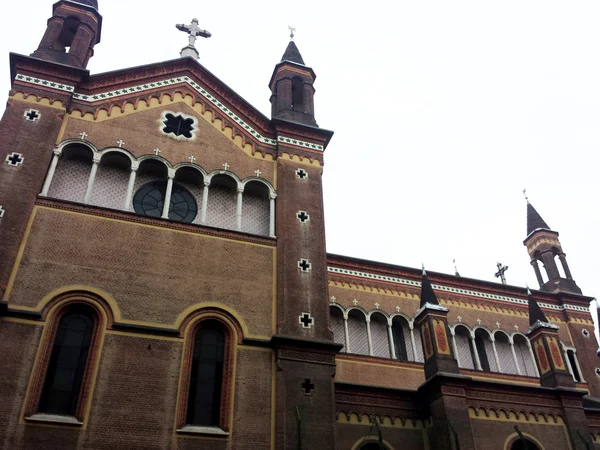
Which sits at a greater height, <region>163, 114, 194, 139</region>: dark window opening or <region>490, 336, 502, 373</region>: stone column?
<region>163, 114, 194, 139</region>: dark window opening

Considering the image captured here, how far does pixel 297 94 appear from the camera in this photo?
22828 mm

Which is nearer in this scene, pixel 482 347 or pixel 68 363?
pixel 68 363

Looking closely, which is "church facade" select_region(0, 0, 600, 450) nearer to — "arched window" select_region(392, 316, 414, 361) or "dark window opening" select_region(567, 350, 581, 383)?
"arched window" select_region(392, 316, 414, 361)

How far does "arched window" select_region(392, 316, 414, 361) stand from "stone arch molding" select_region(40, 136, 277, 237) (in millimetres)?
9853

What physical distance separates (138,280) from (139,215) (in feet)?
7.18

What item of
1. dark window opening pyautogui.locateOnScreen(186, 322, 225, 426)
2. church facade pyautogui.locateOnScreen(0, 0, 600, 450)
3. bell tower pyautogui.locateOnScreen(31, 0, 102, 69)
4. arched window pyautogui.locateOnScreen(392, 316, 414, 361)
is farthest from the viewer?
arched window pyautogui.locateOnScreen(392, 316, 414, 361)

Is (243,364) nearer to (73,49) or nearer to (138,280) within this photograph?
(138,280)

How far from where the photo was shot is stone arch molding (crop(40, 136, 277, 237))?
1706 centimetres

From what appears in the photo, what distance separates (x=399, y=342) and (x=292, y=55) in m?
13.9

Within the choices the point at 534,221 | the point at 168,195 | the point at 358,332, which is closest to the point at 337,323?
the point at 358,332

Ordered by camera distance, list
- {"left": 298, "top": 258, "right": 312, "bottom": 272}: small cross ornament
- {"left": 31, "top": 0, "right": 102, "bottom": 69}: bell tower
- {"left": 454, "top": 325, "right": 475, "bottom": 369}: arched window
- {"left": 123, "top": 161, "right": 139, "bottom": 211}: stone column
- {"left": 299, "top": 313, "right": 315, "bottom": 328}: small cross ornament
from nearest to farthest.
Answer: {"left": 299, "top": 313, "right": 315, "bottom": 328}: small cross ornament → {"left": 123, "top": 161, "right": 139, "bottom": 211}: stone column → {"left": 298, "top": 258, "right": 312, "bottom": 272}: small cross ornament → {"left": 31, "top": 0, "right": 102, "bottom": 69}: bell tower → {"left": 454, "top": 325, "right": 475, "bottom": 369}: arched window

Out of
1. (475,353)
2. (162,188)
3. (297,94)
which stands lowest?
(475,353)

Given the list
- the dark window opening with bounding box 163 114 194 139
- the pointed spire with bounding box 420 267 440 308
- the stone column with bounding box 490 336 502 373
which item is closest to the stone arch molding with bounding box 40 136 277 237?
the dark window opening with bounding box 163 114 194 139

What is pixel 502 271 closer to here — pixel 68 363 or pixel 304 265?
pixel 304 265
